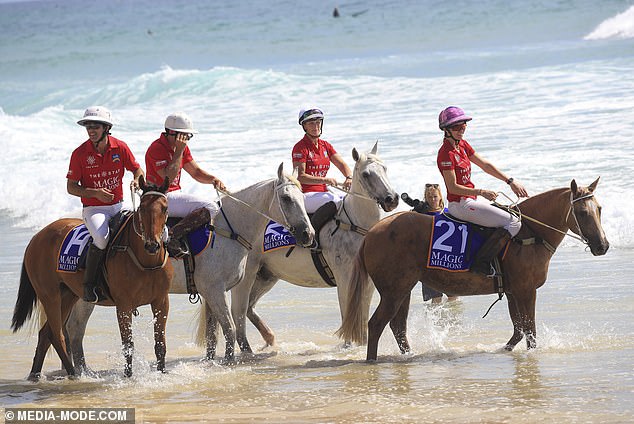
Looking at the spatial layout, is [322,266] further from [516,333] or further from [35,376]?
[35,376]

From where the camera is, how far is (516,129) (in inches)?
838

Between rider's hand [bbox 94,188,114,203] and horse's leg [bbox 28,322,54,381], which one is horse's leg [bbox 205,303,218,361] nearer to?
horse's leg [bbox 28,322,54,381]

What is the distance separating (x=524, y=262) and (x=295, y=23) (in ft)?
193

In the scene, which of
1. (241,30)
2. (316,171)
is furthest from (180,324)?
(241,30)

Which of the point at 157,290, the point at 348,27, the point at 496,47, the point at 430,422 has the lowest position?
the point at 430,422

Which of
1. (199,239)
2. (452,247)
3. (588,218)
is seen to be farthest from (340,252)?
(588,218)

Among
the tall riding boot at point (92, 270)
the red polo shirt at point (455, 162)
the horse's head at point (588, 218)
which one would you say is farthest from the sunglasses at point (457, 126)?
the tall riding boot at point (92, 270)

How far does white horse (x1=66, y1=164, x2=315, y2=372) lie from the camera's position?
8.91 m

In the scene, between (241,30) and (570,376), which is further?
(241,30)

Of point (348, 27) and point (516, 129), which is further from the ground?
point (348, 27)

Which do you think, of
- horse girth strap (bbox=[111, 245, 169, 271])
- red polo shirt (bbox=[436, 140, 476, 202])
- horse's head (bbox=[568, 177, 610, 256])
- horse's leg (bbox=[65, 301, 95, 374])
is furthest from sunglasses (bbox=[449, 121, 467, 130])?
horse's leg (bbox=[65, 301, 95, 374])

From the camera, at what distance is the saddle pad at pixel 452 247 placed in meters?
8.71

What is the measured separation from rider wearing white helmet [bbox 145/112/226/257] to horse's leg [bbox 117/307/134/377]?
0.88m

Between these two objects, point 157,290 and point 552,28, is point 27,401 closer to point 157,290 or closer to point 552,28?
point 157,290
